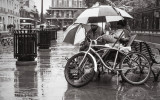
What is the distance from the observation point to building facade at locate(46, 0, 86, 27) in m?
128

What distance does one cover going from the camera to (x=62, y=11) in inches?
5148

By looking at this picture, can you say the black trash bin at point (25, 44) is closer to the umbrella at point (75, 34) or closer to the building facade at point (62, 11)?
the umbrella at point (75, 34)

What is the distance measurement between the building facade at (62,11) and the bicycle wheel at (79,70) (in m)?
120

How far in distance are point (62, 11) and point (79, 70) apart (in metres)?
125

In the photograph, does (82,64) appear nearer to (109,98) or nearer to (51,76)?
(109,98)

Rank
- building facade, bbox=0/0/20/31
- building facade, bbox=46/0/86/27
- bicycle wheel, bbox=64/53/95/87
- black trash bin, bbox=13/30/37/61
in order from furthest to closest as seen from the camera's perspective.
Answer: building facade, bbox=46/0/86/27, building facade, bbox=0/0/20/31, black trash bin, bbox=13/30/37/61, bicycle wheel, bbox=64/53/95/87

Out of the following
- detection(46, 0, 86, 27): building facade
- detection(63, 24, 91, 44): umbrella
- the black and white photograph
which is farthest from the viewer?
detection(46, 0, 86, 27): building facade

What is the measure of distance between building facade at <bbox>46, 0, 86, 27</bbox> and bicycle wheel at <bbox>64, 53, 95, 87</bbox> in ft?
392

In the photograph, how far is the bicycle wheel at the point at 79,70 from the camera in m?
7.24

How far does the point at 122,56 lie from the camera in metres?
7.80

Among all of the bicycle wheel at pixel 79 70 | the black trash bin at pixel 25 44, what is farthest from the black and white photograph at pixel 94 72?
the black trash bin at pixel 25 44

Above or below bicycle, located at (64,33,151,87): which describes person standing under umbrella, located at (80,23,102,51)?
above

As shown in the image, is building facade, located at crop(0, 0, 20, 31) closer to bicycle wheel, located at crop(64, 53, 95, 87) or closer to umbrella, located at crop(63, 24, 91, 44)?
umbrella, located at crop(63, 24, 91, 44)

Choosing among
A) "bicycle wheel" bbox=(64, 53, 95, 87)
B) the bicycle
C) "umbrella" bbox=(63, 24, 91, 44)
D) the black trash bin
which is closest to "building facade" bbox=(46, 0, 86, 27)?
the black trash bin
